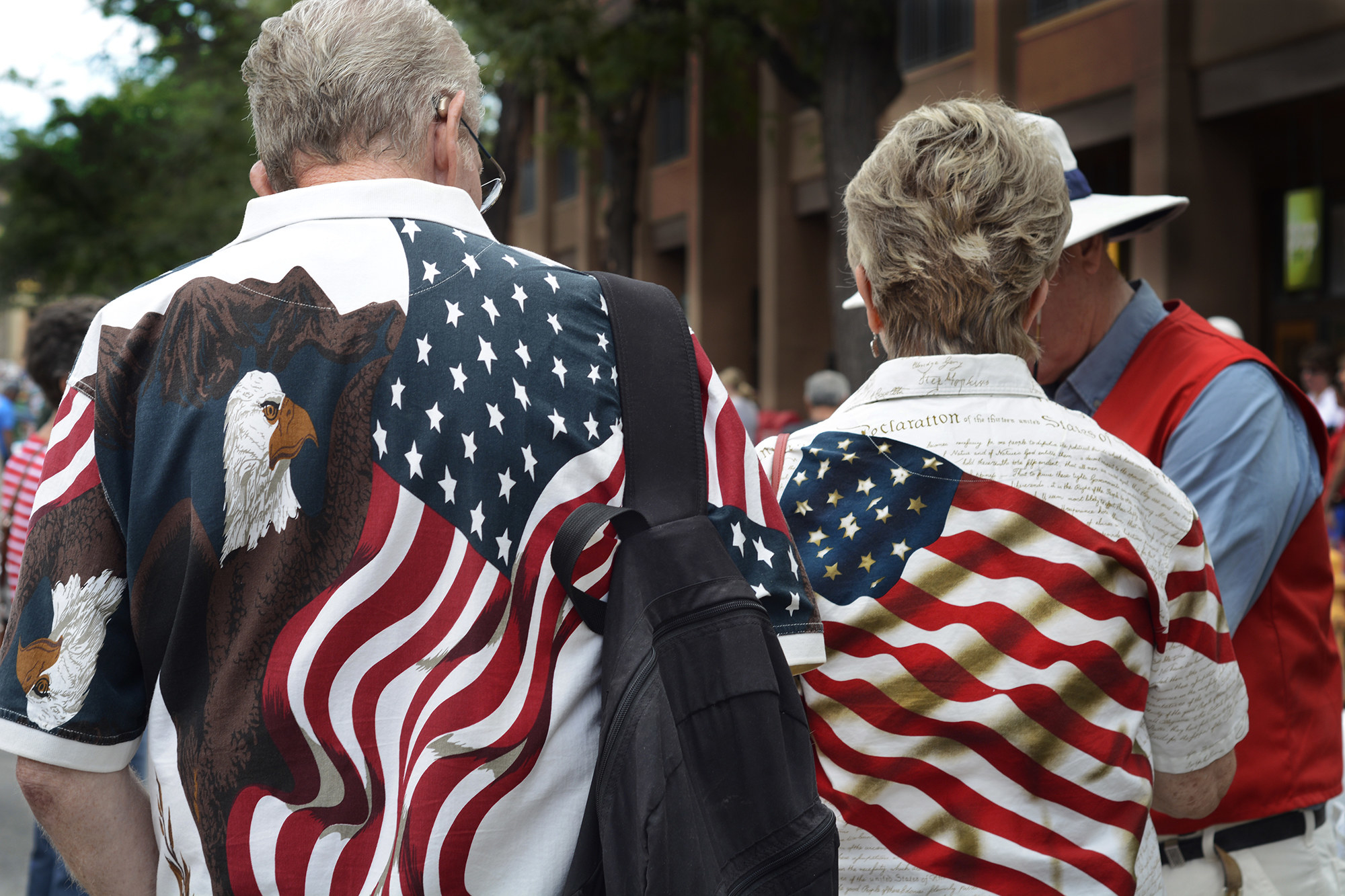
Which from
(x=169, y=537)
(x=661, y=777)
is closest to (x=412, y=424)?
(x=169, y=537)

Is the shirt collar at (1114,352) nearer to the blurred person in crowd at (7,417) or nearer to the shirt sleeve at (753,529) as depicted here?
the shirt sleeve at (753,529)

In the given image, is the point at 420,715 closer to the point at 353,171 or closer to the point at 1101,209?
the point at 353,171

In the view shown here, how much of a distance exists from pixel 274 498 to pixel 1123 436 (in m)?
1.74

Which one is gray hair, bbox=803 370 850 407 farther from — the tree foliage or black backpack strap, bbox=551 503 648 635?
the tree foliage

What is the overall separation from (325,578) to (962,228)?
1101mm

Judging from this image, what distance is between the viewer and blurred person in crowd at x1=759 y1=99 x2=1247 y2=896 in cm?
181

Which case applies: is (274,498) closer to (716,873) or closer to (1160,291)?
(716,873)

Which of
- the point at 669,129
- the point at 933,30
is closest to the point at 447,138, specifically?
the point at 933,30

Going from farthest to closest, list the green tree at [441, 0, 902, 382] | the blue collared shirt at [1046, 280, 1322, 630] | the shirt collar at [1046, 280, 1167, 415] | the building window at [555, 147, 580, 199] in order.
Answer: the building window at [555, 147, 580, 199] < the green tree at [441, 0, 902, 382] < the shirt collar at [1046, 280, 1167, 415] < the blue collared shirt at [1046, 280, 1322, 630]

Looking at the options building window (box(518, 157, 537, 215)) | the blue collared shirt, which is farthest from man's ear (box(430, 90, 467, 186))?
building window (box(518, 157, 537, 215))

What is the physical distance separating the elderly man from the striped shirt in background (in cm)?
269

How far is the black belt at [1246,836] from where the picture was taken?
220cm

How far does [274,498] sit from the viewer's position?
146 centimetres

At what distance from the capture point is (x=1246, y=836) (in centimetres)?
221
